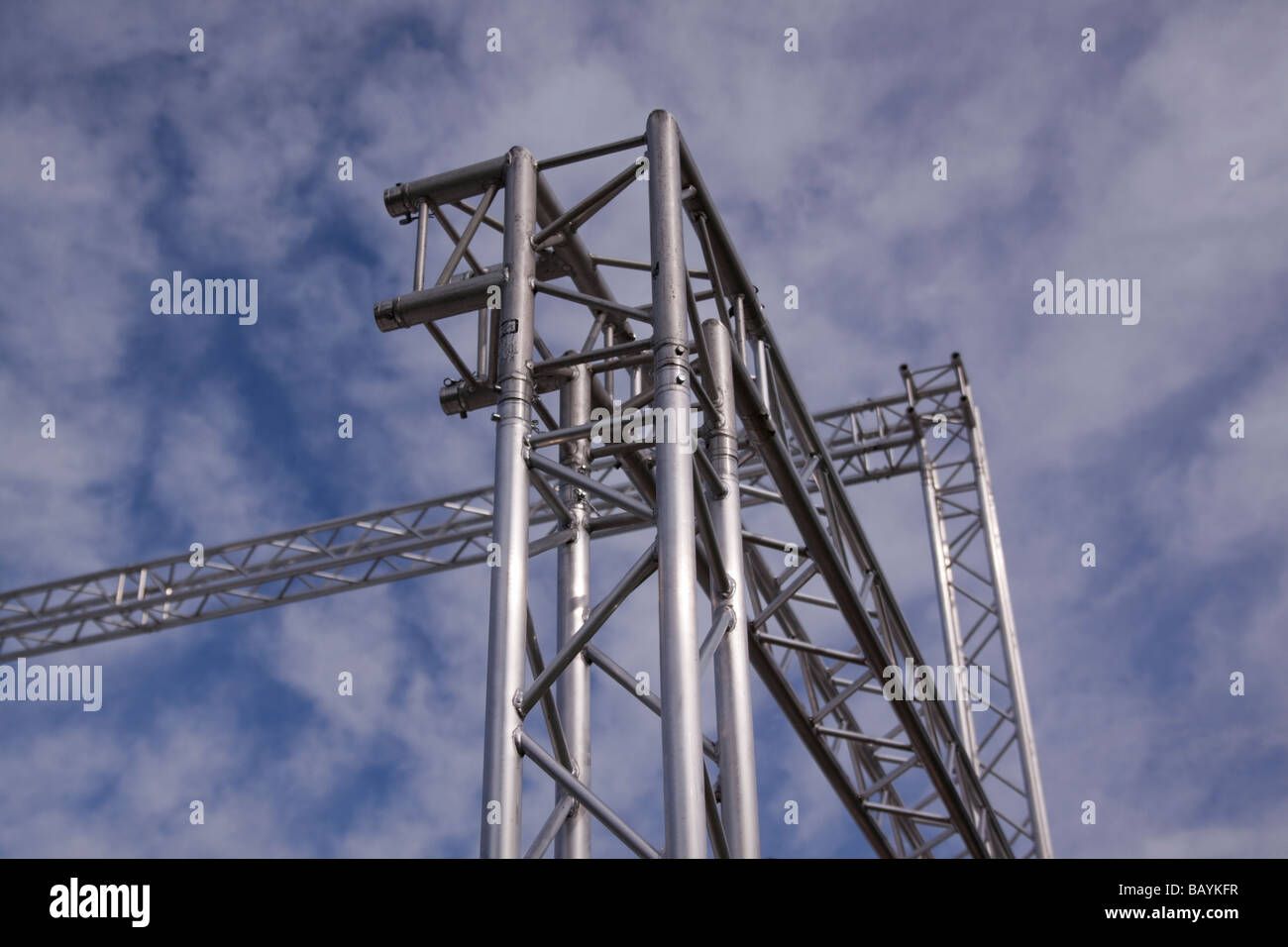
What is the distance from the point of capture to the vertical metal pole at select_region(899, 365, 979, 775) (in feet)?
55.4

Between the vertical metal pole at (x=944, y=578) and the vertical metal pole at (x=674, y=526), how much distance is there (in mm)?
10716

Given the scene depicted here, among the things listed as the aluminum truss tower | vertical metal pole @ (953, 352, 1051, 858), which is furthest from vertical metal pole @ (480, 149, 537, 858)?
vertical metal pole @ (953, 352, 1051, 858)

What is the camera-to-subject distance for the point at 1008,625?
681 inches

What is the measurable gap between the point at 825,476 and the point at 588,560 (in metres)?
3.67

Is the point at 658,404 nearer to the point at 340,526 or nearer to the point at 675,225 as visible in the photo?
the point at 675,225

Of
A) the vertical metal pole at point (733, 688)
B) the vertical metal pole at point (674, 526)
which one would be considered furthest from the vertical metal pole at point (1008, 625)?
the vertical metal pole at point (674, 526)

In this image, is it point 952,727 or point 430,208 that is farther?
point 952,727

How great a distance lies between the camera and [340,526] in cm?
2120

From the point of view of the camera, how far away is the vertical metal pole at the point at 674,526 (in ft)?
20.5

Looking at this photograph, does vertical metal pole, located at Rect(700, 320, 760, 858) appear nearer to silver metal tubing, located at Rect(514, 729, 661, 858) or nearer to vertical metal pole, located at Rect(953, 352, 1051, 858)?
silver metal tubing, located at Rect(514, 729, 661, 858)

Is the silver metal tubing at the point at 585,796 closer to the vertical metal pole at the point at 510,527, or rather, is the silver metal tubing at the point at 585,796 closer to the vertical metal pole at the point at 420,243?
the vertical metal pole at the point at 510,527

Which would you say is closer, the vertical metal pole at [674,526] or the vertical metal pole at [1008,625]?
the vertical metal pole at [674,526]

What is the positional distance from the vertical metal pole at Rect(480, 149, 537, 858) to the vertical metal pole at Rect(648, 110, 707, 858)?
0.81 m

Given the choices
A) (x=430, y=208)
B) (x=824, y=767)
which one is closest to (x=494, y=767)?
(x=430, y=208)
